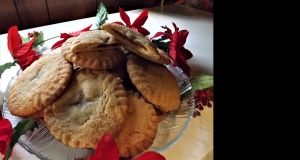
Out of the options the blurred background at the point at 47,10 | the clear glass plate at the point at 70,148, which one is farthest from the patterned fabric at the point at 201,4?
the clear glass plate at the point at 70,148

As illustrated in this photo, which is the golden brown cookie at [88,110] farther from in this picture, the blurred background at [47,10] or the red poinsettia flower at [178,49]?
the blurred background at [47,10]

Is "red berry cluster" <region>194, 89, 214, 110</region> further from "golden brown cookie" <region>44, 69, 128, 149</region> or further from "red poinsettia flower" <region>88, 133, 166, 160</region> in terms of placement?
Answer: "red poinsettia flower" <region>88, 133, 166, 160</region>

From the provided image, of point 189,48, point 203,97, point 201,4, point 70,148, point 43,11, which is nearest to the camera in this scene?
point 70,148

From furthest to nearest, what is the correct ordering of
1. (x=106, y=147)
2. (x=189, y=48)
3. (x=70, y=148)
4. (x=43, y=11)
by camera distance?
(x=43, y=11), (x=189, y=48), (x=70, y=148), (x=106, y=147)

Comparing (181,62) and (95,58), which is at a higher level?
(95,58)

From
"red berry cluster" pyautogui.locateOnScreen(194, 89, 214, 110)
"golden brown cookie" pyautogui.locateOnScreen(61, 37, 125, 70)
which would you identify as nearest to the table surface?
"red berry cluster" pyautogui.locateOnScreen(194, 89, 214, 110)

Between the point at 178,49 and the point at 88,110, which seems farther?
the point at 178,49

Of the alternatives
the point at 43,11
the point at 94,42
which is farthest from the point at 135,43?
the point at 43,11

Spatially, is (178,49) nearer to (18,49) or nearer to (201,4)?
(18,49)
